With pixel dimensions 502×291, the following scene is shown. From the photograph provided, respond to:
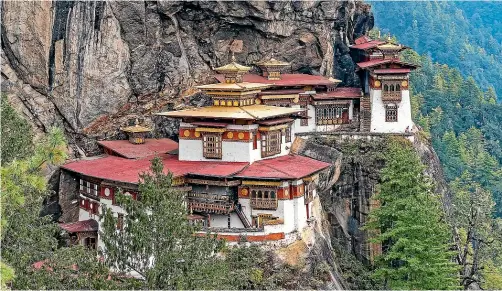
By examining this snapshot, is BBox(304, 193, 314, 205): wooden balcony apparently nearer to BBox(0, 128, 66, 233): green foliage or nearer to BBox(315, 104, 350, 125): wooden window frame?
BBox(315, 104, 350, 125): wooden window frame

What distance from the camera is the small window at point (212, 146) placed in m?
37.5

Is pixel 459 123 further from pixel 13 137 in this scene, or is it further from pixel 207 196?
pixel 13 137

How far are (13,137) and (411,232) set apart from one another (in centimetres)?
1705

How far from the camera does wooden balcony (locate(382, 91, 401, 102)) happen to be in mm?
45406

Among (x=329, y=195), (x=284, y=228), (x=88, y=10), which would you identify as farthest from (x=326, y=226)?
(x=88, y=10)

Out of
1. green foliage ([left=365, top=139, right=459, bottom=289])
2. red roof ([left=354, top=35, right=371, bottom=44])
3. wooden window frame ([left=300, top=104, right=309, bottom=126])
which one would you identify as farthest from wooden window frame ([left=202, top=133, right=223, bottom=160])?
red roof ([left=354, top=35, right=371, bottom=44])

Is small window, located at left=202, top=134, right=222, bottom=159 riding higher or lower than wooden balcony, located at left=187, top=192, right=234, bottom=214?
higher

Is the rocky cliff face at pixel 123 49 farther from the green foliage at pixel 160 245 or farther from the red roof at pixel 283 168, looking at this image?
the green foliage at pixel 160 245

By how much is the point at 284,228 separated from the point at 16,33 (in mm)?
15382

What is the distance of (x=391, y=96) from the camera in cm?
4544

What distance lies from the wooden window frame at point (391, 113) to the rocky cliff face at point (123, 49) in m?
5.73

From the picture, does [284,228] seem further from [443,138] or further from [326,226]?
[443,138]

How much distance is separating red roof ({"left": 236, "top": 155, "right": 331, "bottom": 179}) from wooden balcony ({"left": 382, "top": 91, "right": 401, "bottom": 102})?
8.86 m

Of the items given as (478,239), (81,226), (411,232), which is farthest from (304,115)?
(81,226)
